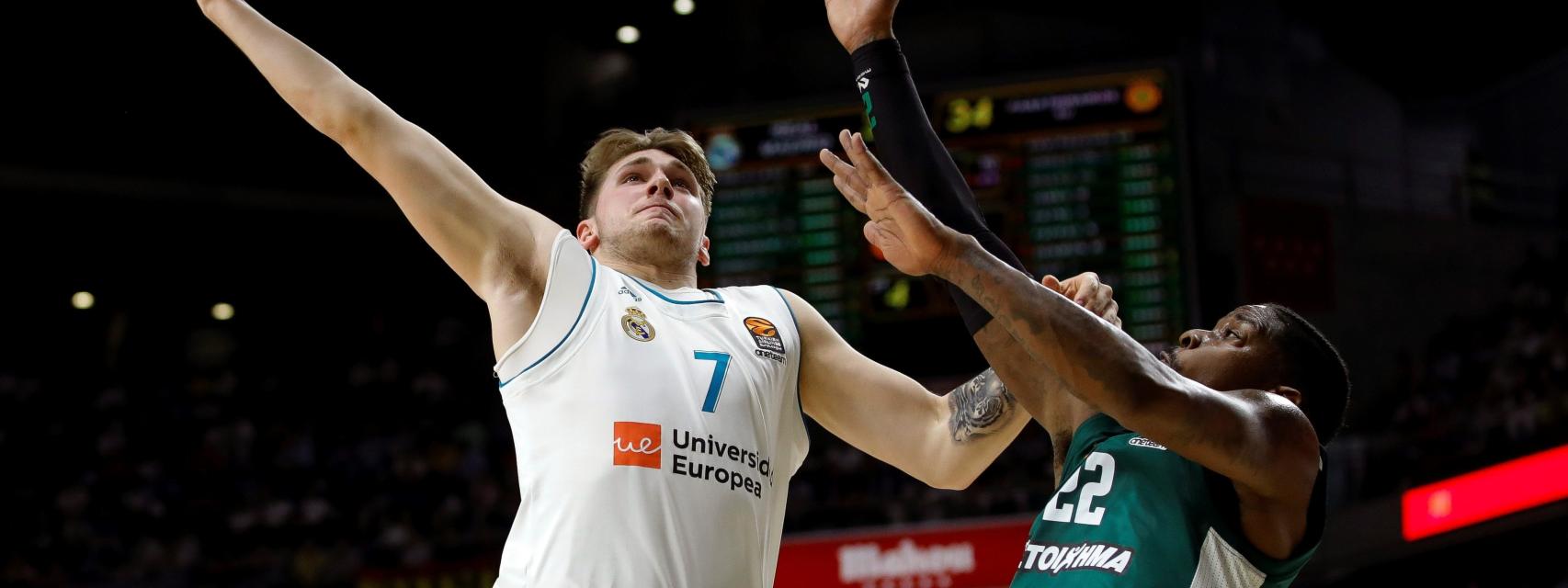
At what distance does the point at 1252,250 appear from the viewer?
1166cm

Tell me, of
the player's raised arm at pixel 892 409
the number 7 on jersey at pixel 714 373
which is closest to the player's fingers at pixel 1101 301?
the player's raised arm at pixel 892 409

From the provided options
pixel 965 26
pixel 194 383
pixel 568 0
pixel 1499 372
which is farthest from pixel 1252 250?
pixel 194 383

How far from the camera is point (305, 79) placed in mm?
3229

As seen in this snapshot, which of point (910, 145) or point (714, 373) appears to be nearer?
point (714, 373)

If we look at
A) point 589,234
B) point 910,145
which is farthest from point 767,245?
point 910,145

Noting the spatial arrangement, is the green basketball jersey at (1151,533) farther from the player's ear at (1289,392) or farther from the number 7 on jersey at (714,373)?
the number 7 on jersey at (714,373)

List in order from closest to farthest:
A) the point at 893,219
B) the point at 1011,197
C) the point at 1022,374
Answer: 1. the point at 893,219
2. the point at 1022,374
3. the point at 1011,197

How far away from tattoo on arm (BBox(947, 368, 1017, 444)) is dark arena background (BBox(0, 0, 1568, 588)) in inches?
261

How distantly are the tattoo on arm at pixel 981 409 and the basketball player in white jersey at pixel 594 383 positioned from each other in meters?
0.01

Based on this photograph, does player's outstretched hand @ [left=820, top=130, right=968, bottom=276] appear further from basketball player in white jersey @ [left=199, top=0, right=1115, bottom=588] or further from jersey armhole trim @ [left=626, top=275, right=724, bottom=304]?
jersey armhole trim @ [left=626, top=275, right=724, bottom=304]

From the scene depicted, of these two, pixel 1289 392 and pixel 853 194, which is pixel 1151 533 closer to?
pixel 1289 392

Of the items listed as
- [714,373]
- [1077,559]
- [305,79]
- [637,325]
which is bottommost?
[1077,559]

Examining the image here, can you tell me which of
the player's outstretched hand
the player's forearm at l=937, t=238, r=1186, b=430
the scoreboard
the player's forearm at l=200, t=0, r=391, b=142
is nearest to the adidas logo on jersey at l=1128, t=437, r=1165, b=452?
the player's forearm at l=937, t=238, r=1186, b=430

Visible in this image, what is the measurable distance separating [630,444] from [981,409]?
38.3 inches
